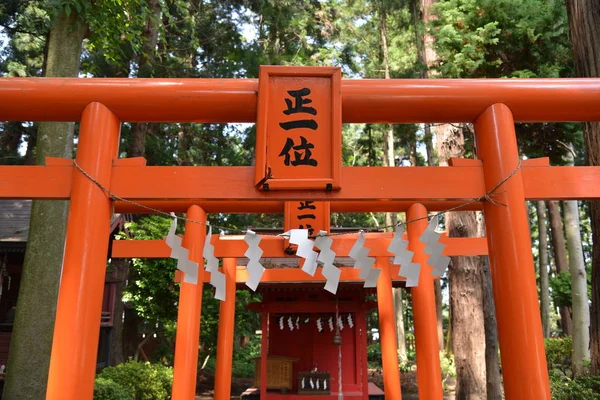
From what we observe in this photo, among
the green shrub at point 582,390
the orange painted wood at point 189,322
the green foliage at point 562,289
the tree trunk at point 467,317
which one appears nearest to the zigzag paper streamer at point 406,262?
the orange painted wood at point 189,322

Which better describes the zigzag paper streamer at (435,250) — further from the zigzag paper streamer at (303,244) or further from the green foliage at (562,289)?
the green foliage at (562,289)

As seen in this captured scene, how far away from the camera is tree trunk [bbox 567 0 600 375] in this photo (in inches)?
213

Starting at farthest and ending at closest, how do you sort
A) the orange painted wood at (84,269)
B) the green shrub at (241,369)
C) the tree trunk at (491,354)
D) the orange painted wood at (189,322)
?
the green shrub at (241,369)
the tree trunk at (491,354)
the orange painted wood at (189,322)
the orange painted wood at (84,269)

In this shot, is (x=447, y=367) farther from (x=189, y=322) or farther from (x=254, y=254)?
(x=254, y=254)

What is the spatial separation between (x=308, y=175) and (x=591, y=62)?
13.5 feet

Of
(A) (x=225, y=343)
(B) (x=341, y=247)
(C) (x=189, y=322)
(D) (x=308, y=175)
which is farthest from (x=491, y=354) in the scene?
(D) (x=308, y=175)

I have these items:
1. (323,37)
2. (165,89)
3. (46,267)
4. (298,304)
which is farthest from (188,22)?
(165,89)

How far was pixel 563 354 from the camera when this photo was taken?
1547cm

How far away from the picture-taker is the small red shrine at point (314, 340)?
37.0ft

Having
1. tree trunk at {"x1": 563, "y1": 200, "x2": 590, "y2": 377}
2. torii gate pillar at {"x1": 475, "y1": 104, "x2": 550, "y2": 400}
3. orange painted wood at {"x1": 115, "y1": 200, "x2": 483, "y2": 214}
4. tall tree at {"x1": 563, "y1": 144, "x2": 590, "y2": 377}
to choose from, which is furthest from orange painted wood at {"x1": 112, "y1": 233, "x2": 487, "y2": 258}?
tree trunk at {"x1": 563, "y1": 200, "x2": 590, "y2": 377}

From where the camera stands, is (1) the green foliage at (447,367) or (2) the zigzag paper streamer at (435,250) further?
(1) the green foliage at (447,367)

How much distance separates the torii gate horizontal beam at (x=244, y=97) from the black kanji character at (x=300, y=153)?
430 millimetres

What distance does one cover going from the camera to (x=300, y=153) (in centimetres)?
331

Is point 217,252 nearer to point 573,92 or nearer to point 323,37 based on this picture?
point 573,92
